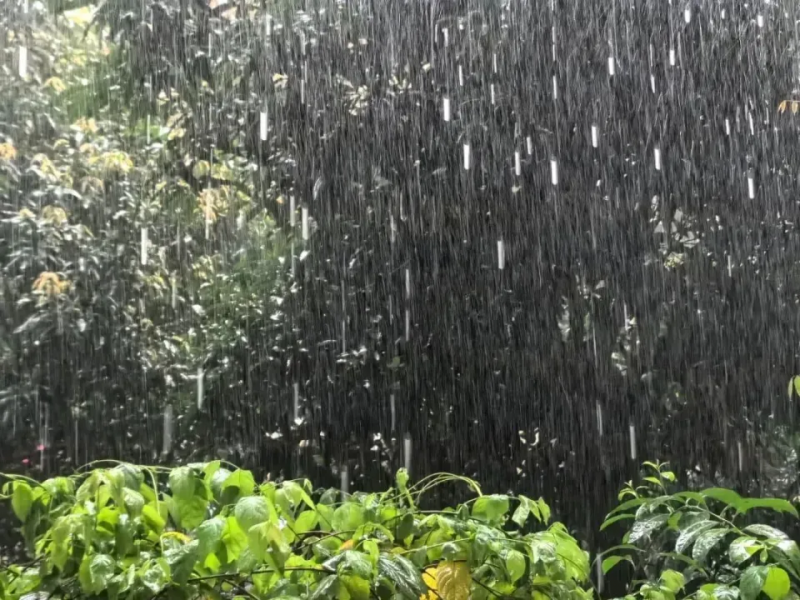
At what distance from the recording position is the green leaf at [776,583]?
2.59 feet

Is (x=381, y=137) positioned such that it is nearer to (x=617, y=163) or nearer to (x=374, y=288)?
(x=374, y=288)

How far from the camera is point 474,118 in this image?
2195 millimetres

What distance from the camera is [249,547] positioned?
27.1 inches

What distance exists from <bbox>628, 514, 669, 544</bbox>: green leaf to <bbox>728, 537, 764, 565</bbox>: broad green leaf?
0.51ft

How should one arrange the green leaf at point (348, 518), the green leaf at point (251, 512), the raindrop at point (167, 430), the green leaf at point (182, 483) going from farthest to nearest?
the raindrop at point (167, 430) → the green leaf at point (348, 518) → the green leaf at point (182, 483) → the green leaf at point (251, 512)

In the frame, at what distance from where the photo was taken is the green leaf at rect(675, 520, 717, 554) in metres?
0.90

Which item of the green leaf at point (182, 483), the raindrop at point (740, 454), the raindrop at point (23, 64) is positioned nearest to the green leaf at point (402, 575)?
the green leaf at point (182, 483)

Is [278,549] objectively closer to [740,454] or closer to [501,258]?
[501,258]

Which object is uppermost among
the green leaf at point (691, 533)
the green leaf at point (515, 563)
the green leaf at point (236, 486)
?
the green leaf at point (236, 486)

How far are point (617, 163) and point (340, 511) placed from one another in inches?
65.3

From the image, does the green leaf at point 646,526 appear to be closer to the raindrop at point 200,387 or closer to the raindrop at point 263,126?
the raindrop at point 200,387

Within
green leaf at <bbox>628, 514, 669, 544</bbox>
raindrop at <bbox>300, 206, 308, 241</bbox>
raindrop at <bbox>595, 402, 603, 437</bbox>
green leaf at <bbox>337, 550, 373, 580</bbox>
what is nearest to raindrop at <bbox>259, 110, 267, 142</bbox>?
raindrop at <bbox>300, 206, 308, 241</bbox>

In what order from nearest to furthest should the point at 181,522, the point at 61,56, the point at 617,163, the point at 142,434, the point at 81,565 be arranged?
the point at 81,565 < the point at 181,522 < the point at 142,434 < the point at 61,56 < the point at 617,163

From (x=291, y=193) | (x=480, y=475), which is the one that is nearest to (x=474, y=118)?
(x=291, y=193)
